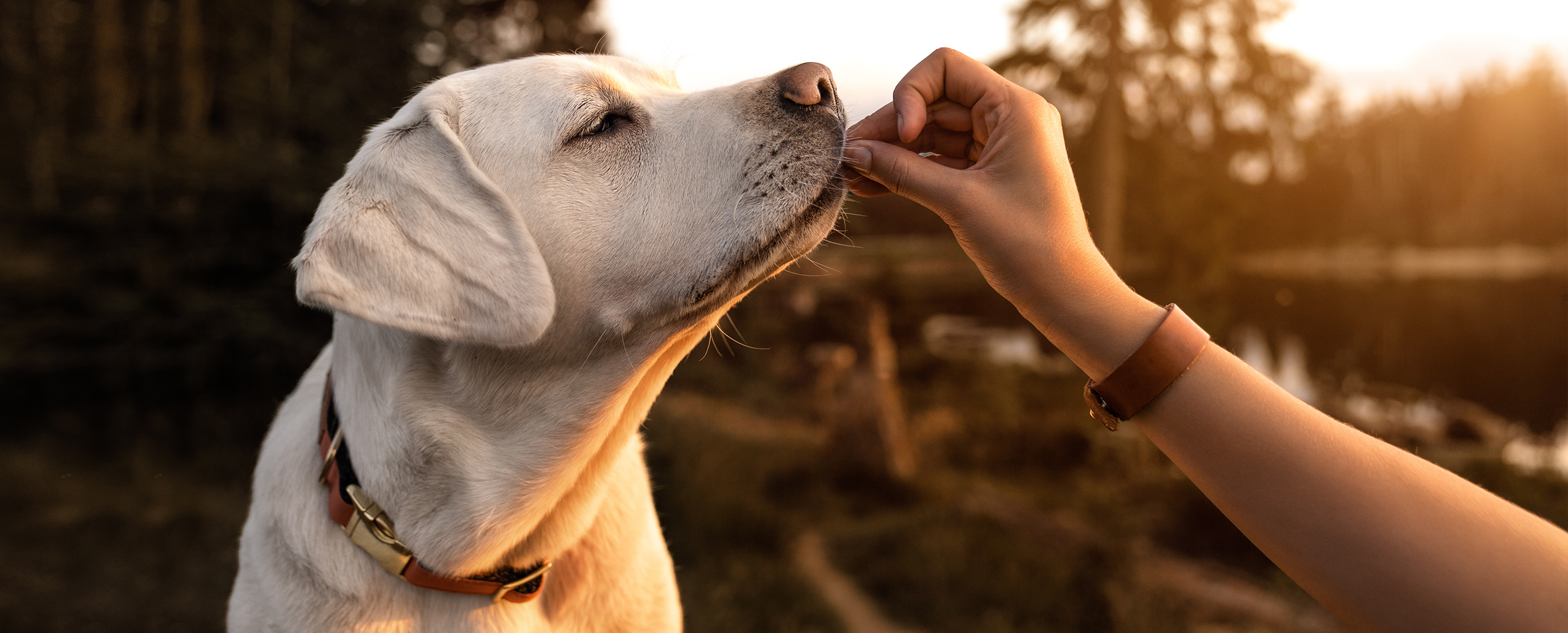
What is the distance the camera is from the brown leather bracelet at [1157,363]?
139 cm

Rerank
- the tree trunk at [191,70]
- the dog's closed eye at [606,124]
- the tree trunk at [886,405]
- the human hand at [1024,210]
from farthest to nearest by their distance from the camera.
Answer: the tree trunk at [886,405]
the tree trunk at [191,70]
the dog's closed eye at [606,124]
the human hand at [1024,210]

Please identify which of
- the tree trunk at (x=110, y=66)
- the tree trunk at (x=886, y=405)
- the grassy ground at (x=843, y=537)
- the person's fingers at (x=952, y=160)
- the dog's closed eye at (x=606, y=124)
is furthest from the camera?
the tree trunk at (x=886, y=405)

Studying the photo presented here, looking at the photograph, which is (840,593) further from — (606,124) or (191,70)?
(191,70)

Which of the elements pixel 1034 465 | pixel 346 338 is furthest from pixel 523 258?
pixel 1034 465

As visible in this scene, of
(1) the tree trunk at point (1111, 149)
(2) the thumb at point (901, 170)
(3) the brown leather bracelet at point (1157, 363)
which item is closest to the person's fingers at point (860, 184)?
(2) the thumb at point (901, 170)

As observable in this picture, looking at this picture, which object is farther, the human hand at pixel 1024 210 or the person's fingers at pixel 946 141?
the person's fingers at pixel 946 141

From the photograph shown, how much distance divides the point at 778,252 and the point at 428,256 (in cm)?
79

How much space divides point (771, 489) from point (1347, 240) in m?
30.6

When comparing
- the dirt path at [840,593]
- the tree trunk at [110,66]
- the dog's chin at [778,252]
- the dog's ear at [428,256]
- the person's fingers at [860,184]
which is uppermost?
the person's fingers at [860,184]

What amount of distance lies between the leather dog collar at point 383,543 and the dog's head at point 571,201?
0.60 meters

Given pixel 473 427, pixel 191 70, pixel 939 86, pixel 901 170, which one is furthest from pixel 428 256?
pixel 191 70

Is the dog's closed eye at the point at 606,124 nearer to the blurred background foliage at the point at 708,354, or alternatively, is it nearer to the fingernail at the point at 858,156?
the fingernail at the point at 858,156

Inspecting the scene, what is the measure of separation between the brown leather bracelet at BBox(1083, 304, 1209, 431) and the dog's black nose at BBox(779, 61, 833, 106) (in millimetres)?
926

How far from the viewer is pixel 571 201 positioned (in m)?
1.95
